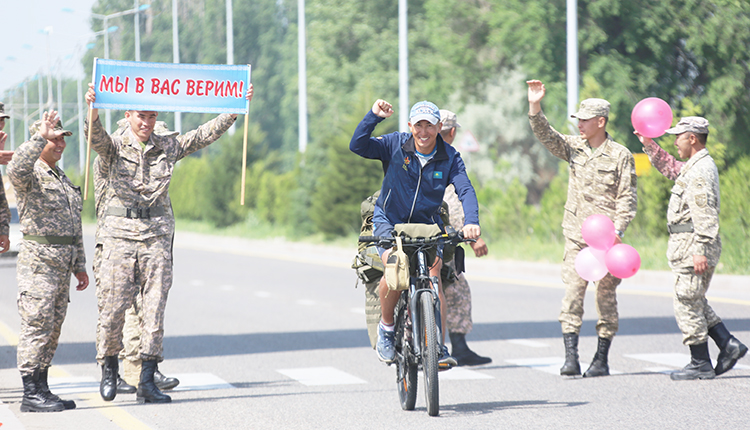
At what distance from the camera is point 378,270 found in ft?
22.2

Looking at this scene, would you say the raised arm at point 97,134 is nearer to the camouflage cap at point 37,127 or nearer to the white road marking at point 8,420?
the camouflage cap at point 37,127

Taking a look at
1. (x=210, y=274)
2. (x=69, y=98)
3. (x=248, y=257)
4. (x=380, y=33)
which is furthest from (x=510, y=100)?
(x=210, y=274)

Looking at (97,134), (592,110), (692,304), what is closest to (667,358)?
(692,304)

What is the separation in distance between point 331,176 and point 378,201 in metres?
20.6

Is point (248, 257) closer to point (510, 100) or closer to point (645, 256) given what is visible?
point (645, 256)

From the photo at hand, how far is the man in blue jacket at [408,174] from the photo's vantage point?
662cm

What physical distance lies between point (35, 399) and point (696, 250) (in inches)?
188

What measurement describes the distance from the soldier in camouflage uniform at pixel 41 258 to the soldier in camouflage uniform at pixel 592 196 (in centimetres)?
350

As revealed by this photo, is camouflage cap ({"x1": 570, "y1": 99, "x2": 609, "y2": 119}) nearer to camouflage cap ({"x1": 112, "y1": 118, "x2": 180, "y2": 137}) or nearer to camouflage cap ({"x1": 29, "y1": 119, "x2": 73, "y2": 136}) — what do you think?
camouflage cap ({"x1": 112, "y1": 118, "x2": 180, "y2": 137})

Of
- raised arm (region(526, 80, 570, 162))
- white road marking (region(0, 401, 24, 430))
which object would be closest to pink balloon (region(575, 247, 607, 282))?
raised arm (region(526, 80, 570, 162))

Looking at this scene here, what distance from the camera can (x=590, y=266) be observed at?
7.93 metres

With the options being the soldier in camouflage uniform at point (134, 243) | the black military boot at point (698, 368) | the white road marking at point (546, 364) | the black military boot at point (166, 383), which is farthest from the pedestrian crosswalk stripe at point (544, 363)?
the soldier in camouflage uniform at point (134, 243)

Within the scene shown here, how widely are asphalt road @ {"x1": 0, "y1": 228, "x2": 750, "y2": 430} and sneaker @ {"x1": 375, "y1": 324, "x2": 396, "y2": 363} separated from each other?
1.28ft

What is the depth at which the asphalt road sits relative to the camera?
21.9 feet
